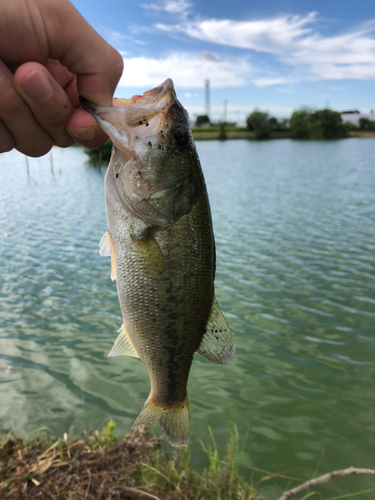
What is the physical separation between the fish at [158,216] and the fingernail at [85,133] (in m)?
0.10

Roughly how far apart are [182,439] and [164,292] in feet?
3.15

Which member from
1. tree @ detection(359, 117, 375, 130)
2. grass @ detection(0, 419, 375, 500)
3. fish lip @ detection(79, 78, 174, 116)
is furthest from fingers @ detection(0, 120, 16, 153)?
tree @ detection(359, 117, 375, 130)

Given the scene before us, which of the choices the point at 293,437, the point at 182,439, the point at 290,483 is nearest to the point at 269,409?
the point at 293,437

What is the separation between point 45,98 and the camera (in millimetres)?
1956

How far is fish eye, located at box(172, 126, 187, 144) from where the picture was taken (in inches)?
86.2

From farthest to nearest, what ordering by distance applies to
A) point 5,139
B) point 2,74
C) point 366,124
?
point 366,124
point 5,139
point 2,74

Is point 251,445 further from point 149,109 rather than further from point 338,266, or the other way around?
point 338,266

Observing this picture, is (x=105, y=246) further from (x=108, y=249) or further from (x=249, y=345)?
(x=249, y=345)

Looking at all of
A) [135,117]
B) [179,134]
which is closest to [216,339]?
[179,134]

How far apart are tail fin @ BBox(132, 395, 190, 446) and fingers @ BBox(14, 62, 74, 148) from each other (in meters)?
1.79

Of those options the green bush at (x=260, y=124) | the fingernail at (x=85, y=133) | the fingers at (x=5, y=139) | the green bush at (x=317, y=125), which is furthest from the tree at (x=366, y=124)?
the fingers at (x=5, y=139)

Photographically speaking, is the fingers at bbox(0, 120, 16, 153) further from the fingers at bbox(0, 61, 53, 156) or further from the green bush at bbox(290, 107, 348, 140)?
the green bush at bbox(290, 107, 348, 140)

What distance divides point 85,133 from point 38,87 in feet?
1.18

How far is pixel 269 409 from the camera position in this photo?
22.1 feet
